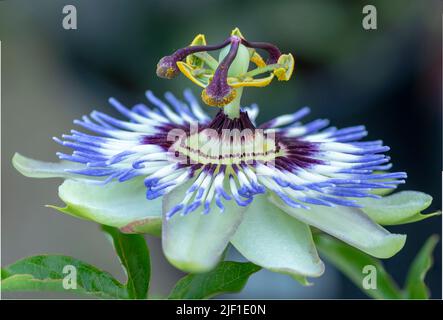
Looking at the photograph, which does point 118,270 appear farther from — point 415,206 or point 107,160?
point 415,206

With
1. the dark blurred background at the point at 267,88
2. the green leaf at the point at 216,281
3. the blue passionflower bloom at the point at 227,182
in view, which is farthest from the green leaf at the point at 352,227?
the dark blurred background at the point at 267,88

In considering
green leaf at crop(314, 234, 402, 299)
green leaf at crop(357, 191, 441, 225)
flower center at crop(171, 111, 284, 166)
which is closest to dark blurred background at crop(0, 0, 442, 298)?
green leaf at crop(314, 234, 402, 299)

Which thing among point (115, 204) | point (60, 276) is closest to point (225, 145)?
point (115, 204)

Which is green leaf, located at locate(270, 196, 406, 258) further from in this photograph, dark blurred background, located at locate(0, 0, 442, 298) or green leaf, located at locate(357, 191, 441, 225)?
dark blurred background, located at locate(0, 0, 442, 298)

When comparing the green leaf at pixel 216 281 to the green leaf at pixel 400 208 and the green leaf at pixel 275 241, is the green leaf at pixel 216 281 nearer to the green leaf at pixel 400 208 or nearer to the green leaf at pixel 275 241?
the green leaf at pixel 275 241

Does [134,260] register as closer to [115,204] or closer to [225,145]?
[115,204]
